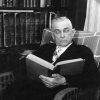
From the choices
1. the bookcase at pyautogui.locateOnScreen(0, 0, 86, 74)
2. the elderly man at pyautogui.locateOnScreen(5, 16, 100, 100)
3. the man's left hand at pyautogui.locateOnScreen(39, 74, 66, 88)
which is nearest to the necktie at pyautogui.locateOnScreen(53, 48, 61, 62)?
the elderly man at pyautogui.locateOnScreen(5, 16, 100, 100)

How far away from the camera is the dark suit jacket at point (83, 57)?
67.5 inches

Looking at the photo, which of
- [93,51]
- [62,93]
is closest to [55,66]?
[62,93]

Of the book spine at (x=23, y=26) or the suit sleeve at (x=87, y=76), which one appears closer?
the suit sleeve at (x=87, y=76)

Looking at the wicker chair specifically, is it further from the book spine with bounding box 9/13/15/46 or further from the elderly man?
the book spine with bounding box 9/13/15/46

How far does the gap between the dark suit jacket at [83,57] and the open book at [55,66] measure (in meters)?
0.06

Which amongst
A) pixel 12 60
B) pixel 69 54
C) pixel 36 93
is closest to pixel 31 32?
pixel 12 60

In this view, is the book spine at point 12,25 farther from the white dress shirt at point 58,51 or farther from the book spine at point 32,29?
the white dress shirt at point 58,51

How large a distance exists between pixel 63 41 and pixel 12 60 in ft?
2.35

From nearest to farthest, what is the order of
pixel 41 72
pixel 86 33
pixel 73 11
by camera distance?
pixel 41 72 → pixel 86 33 → pixel 73 11

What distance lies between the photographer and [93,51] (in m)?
2.07

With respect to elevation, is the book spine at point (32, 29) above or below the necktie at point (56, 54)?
above

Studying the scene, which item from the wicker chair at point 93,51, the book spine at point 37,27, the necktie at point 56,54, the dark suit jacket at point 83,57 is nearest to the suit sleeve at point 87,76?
the dark suit jacket at point 83,57

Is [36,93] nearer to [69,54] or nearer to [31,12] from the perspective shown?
[69,54]

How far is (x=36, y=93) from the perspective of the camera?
1.80m
